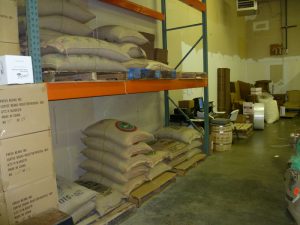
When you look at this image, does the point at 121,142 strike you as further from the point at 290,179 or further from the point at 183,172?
the point at 290,179

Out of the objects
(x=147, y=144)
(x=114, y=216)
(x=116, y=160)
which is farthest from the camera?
(x=147, y=144)

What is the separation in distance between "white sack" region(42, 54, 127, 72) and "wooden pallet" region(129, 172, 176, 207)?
131 cm

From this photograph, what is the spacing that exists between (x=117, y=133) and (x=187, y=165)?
4.68 ft

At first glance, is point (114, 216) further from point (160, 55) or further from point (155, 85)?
point (160, 55)

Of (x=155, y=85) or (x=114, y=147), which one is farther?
(x=155, y=85)

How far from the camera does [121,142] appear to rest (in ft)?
9.21

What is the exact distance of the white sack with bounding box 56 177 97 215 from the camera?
222 centimetres

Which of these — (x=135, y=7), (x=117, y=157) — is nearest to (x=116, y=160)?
(x=117, y=157)

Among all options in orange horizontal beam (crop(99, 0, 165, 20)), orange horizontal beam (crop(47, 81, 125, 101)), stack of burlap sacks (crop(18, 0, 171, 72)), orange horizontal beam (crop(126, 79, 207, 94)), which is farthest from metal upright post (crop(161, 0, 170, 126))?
orange horizontal beam (crop(47, 81, 125, 101))

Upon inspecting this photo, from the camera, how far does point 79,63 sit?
88.4 inches

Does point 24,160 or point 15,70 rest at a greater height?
point 15,70

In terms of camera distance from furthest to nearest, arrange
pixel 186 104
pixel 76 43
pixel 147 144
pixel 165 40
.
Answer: pixel 186 104 → pixel 165 40 → pixel 147 144 → pixel 76 43

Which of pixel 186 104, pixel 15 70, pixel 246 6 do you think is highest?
pixel 246 6

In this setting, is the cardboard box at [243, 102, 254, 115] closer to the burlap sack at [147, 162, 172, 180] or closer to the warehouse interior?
the warehouse interior
